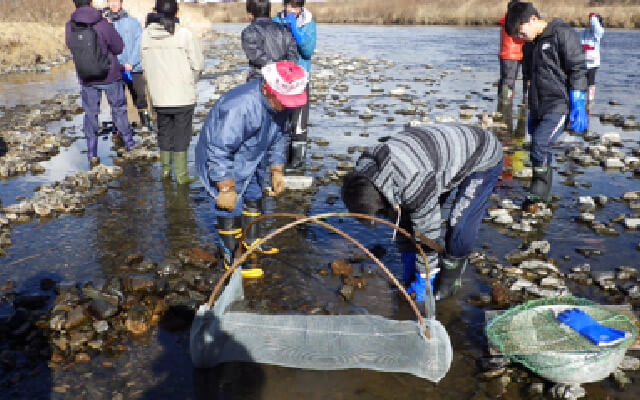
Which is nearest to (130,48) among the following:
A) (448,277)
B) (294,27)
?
(294,27)

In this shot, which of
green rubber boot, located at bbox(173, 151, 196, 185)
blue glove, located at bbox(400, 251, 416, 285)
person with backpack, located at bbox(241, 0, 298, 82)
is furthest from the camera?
green rubber boot, located at bbox(173, 151, 196, 185)

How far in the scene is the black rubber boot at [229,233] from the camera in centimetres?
461

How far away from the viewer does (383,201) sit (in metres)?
3.32

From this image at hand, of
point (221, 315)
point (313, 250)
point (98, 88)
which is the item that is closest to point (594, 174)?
point (313, 250)

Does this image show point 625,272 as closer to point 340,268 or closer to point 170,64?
point 340,268

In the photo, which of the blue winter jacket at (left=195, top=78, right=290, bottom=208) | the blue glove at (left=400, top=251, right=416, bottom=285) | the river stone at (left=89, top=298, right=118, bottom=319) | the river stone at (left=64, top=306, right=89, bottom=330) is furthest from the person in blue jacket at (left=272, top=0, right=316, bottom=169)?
the river stone at (left=64, top=306, right=89, bottom=330)

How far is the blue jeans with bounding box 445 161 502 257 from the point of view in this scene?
12.3ft

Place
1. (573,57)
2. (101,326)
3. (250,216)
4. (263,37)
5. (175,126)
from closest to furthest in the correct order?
(101,326), (250,216), (573,57), (263,37), (175,126)

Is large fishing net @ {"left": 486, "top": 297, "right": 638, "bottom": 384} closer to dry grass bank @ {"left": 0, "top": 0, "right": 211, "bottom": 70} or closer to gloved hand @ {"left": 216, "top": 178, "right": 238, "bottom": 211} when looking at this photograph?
gloved hand @ {"left": 216, "top": 178, "right": 238, "bottom": 211}

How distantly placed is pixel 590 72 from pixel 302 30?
7.62 metres

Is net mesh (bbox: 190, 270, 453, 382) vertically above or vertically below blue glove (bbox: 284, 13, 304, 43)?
below

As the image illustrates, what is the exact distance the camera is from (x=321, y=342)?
3348mm

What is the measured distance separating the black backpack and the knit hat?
4.57 meters

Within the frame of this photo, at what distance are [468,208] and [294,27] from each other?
14.6 ft
